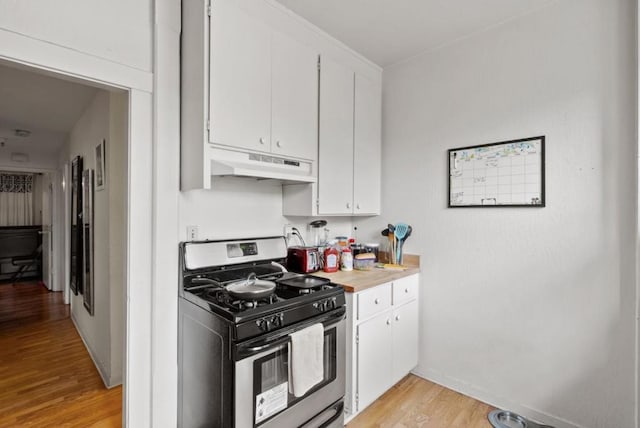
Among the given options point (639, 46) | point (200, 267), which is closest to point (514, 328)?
point (639, 46)

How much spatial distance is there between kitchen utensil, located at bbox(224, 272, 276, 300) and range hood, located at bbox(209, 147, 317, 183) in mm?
566

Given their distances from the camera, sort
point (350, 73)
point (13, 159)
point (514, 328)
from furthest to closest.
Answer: point (13, 159), point (350, 73), point (514, 328)

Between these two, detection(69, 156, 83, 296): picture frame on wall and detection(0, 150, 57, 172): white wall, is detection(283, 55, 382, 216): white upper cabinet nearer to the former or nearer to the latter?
detection(69, 156, 83, 296): picture frame on wall

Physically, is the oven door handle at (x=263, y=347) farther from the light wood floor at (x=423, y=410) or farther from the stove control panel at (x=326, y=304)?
the light wood floor at (x=423, y=410)

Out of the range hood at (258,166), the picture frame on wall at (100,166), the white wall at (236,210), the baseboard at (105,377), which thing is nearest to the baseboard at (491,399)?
the white wall at (236,210)

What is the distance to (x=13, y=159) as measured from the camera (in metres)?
4.72

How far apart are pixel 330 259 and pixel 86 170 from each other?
270 cm

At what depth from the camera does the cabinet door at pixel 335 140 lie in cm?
215

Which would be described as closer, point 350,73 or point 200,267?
point 200,267

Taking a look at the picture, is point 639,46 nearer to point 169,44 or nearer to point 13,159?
point 169,44

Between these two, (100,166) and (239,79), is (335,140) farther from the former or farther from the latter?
(100,166)

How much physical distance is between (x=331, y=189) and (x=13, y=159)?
17.8ft

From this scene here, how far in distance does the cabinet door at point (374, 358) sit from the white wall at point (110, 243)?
6.04 feet

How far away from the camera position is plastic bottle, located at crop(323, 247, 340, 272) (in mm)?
2211
